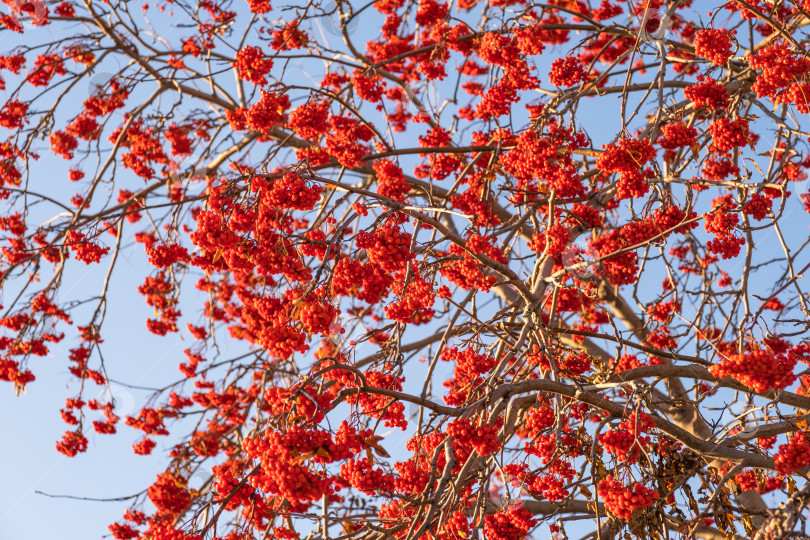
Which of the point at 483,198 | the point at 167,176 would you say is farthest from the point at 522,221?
the point at 167,176

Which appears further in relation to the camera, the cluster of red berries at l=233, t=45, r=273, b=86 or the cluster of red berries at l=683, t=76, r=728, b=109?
the cluster of red berries at l=233, t=45, r=273, b=86

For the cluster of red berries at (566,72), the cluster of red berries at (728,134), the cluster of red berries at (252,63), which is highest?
the cluster of red berries at (252,63)

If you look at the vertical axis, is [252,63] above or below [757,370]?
above

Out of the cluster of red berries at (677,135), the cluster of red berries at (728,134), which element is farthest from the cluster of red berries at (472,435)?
the cluster of red berries at (728,134)

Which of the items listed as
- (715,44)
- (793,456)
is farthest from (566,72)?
(793,456)

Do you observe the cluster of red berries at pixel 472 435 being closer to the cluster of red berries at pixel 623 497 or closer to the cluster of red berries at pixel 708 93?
the cluster of red berries at pixel 623 497

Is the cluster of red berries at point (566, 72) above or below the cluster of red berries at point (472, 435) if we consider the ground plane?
above

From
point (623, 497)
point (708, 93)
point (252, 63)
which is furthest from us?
point (252, 63)

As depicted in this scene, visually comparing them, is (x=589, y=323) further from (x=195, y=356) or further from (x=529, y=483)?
(x=195, y=356)

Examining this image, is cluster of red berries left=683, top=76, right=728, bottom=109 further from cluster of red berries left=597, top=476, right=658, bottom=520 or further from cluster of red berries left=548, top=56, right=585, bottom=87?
cluster of red berries left=597, top=476, right=658, bottom=520

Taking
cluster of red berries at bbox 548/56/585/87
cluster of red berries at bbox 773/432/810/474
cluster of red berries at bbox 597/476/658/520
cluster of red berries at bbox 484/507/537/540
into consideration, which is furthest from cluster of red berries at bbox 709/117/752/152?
cluster of red berries at bbox 484/507/537/540

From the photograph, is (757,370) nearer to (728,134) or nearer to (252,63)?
(728,134)

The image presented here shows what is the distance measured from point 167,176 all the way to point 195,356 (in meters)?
1.99

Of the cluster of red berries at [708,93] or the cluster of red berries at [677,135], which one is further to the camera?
the cluster of red berries at [708,93]
